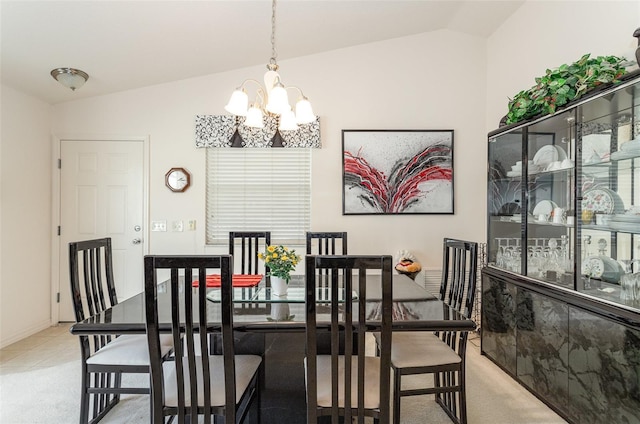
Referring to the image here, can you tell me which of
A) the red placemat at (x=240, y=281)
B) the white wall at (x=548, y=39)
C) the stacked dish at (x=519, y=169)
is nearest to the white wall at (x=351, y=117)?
the white wall at (x=548, y=39)

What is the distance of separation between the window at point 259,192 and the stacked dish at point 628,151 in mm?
2572

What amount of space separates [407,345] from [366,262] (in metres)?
0.97

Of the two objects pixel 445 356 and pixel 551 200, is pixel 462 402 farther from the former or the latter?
pixel 551 200

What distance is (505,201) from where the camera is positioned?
9.43 feet

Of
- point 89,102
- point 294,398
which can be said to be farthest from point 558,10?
point 89,102

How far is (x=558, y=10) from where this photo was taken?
272 centimetres

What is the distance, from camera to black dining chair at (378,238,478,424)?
Result: 187 centimetres

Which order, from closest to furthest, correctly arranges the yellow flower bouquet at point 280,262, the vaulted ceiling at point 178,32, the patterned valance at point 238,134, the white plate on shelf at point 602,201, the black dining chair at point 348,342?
1. the black dining chair at point 348,342
2. the white plate on shelf at point 602,201
3. the yellow flower bouquet at point 280,262
4. the vaulted ceiling at point 178,32
5. the patterned valance at point 238,134

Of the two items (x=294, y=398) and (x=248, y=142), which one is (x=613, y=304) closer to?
(x=294, y=398)

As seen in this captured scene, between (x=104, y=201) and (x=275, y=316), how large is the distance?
3030 mm

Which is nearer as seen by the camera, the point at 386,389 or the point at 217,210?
the point at 386,389

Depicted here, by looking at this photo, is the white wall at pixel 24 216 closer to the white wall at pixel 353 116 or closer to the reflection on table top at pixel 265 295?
the white wall at pixel 353 116

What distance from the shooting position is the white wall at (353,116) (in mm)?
3713

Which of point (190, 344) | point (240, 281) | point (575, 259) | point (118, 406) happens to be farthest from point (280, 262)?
point (575, 259)
